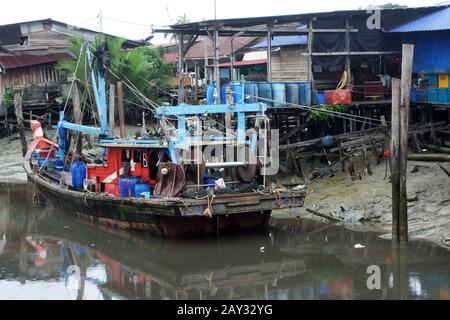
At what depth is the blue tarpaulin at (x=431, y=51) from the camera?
20.7m

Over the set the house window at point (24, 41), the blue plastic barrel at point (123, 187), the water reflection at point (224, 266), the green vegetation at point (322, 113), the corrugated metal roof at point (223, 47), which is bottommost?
the water reflection at point (224, 266)

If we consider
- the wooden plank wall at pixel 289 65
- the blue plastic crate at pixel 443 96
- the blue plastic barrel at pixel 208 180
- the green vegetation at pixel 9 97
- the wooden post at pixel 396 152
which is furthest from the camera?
the green vegetation at pixel 9 97

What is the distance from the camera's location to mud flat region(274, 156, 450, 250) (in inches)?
572

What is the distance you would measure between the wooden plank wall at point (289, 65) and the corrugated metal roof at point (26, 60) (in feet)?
43.9

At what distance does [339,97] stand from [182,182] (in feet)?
26.7

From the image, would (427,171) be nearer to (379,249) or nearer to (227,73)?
(379,249)

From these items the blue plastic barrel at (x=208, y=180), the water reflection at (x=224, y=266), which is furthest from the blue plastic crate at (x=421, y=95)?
the blue plastic barrel at (x=208, y=180)

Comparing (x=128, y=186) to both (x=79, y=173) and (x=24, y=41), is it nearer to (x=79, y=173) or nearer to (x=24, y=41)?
(x=79, y=173)

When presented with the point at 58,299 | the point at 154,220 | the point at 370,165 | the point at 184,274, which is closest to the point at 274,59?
A: the point at 370,165

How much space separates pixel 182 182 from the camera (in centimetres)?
1442

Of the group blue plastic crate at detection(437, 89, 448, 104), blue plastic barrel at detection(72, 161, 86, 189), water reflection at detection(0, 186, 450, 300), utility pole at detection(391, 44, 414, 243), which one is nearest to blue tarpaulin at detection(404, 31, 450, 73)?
blue plastic crate at detection(437, 89, 448, 104)

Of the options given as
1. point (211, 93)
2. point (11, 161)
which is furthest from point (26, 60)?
point (211, 93)

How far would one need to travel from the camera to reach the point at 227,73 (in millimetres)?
34875

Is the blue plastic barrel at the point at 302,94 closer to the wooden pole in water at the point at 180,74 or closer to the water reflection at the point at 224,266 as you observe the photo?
the wooden pole in water at the point at 180,74
